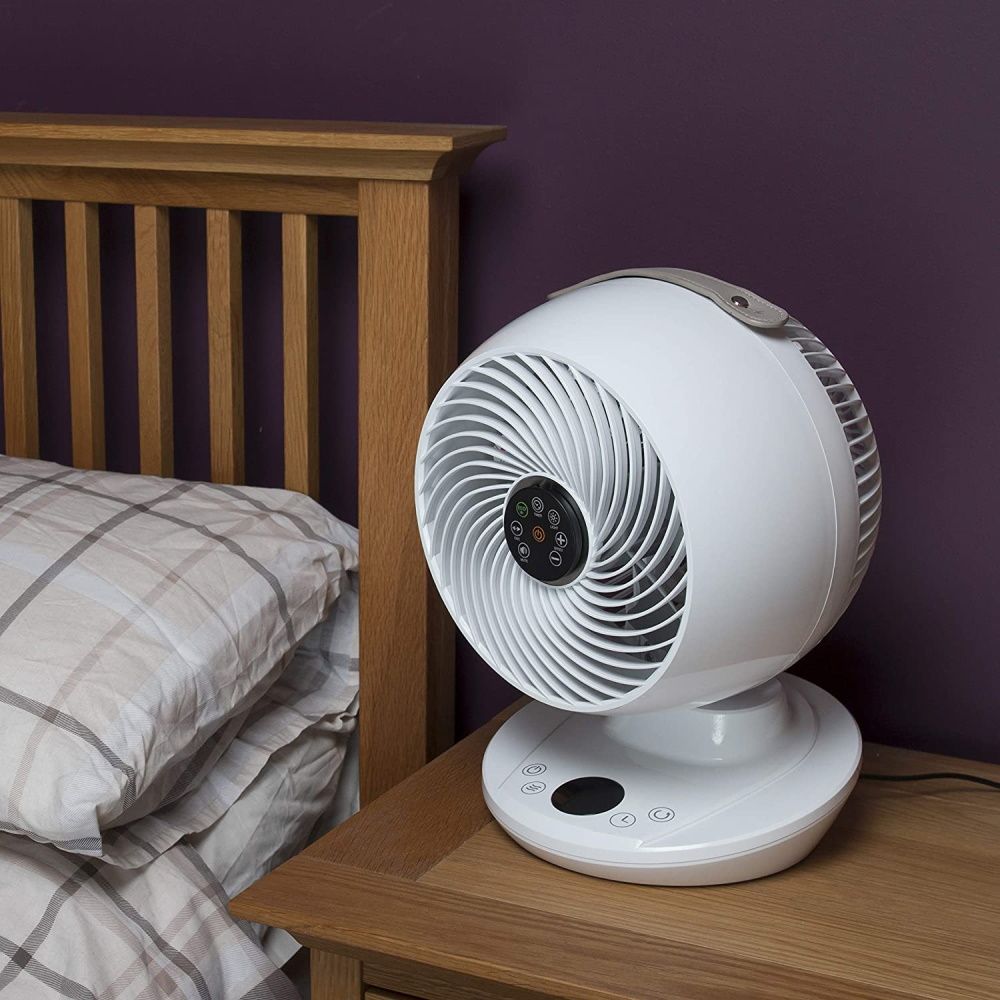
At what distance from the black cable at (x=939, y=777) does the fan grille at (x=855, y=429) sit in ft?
0.82

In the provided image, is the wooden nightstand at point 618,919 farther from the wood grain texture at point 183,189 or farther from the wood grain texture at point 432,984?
the wood grain texture at point 183,189

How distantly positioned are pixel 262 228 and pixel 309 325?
0.16 meters

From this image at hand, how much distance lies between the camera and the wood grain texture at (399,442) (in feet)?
3.84

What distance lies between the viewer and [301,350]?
1.27 meters

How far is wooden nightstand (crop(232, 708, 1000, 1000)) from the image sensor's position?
0.80 m

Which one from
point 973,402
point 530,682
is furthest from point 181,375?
point 973,402

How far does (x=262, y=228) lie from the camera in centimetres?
136

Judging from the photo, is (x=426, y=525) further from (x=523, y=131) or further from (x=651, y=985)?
(x=523, y=131)

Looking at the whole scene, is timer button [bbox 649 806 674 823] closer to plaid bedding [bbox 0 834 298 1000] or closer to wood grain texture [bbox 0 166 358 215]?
plaid bedding [bbox 0 834 298 1000]

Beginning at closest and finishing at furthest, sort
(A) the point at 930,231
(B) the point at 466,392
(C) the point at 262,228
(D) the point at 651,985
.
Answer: (D) the point at 651,985
(B) the point at 466,392
(A) the point at 930,231
(C) the point at 262,228

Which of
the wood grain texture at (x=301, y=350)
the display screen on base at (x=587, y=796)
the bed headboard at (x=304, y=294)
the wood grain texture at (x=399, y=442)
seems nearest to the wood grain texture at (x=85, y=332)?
the bed headboard at (x=304, y=294)

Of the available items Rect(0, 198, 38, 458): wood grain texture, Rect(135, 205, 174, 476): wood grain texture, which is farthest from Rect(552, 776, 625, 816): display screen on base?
Rect(0, 198, 38, 458): wood grain texture

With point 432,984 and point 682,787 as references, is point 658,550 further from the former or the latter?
point 432,984

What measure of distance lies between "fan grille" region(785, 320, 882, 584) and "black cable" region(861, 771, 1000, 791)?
251mm
